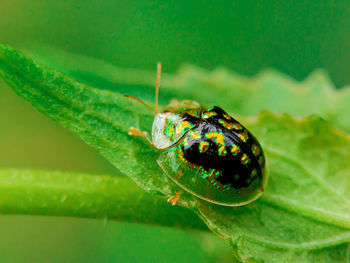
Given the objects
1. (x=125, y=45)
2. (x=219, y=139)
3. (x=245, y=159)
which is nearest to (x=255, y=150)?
(x=245, y=159)

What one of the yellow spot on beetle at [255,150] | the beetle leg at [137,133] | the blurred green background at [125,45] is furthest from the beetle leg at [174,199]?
the blurred green background at [125,45]

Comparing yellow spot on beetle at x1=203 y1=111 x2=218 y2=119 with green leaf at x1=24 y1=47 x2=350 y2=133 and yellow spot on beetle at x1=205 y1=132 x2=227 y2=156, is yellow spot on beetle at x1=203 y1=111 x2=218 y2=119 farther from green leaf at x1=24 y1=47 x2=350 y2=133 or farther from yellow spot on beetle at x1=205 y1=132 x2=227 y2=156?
green leaf at x1=24 y1=47 x2=350 y2=133

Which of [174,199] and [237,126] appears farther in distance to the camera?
[237,126]

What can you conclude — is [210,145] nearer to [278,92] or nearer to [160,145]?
[160,145]

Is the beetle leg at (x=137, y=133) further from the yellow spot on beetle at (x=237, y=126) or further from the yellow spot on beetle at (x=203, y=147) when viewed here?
the yellow spot on beetle at (x=237, y=126)

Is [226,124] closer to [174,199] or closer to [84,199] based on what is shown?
[174,199]

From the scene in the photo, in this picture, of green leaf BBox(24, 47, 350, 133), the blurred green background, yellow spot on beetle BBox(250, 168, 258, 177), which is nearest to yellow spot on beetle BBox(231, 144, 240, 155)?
yellow spot on beetle BBox(250, 168, 258, 177)

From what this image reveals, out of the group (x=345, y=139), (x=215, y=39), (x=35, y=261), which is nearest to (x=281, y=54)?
(x=215, y=39)
